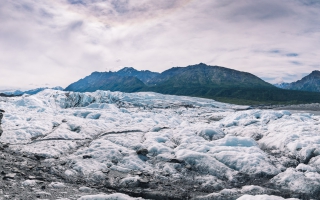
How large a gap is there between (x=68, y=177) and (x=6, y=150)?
39.5 ft

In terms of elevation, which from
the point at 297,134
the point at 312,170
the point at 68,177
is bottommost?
the point at 68,177

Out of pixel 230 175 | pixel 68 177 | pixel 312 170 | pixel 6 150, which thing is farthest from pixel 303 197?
pixel 6 150

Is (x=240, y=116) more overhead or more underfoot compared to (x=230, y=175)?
more overhead

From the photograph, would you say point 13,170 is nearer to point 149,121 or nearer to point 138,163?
point 138,163

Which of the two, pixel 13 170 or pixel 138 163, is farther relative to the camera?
pixel 138 163

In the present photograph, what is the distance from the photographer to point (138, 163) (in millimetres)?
25703

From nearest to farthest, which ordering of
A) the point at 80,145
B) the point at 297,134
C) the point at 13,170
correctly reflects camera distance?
the point at 13,170
the point at 297,134
the point at 80,145

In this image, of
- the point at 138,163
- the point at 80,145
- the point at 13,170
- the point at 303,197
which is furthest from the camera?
the point at 80,145

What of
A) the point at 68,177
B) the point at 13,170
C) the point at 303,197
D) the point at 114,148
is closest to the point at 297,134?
the point at 303,197

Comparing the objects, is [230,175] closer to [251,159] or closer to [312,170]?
[251,159]

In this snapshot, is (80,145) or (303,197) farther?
(80,145)

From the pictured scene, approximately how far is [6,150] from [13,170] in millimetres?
8726

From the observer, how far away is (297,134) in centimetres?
2958

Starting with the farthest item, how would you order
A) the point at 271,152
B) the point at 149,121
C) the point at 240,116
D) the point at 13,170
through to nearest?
the point at 149,121
the point at 240,116
the point at 271,152
the point at 13,170
